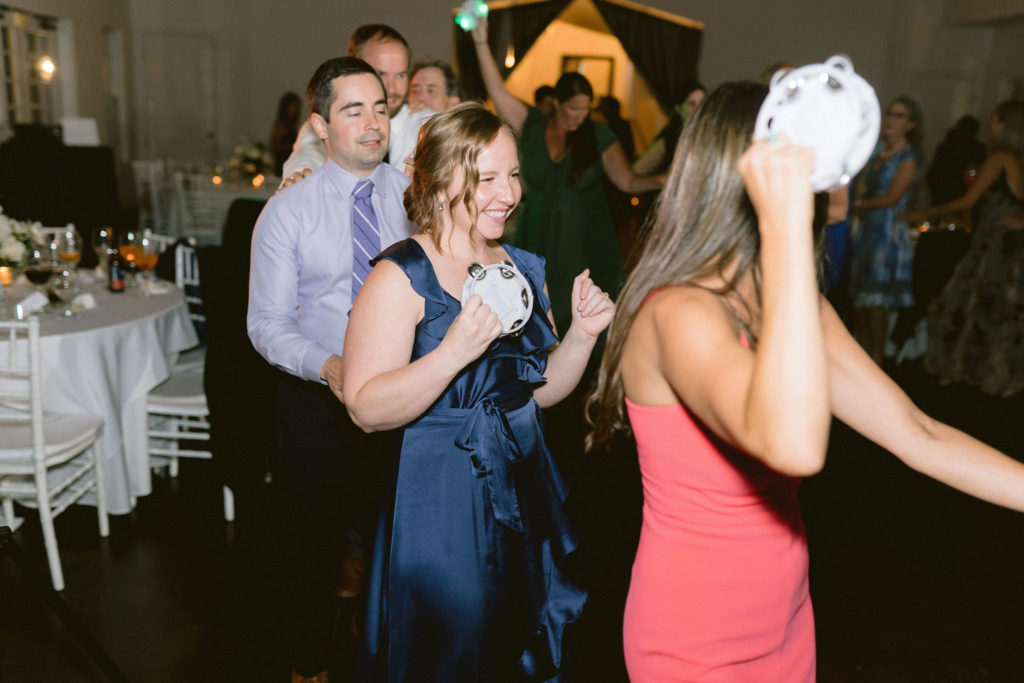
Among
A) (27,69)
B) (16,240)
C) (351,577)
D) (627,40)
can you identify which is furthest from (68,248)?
(627,40)

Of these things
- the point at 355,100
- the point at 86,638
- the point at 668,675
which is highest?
the point at 355,100

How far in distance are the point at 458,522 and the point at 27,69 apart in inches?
372

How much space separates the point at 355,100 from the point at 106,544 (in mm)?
2039

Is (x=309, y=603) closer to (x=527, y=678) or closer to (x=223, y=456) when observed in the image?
(x=527, y=678)

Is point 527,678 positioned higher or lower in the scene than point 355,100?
lower

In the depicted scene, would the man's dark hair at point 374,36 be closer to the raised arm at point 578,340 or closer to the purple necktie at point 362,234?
the purple necktie at point 362,234

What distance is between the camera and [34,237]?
3318 millimetres

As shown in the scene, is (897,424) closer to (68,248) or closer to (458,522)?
(458,522)

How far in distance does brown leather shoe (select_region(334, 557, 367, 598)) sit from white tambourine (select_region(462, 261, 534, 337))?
1593 mm

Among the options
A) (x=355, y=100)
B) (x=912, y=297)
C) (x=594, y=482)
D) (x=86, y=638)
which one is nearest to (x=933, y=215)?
(x=912, y=297)

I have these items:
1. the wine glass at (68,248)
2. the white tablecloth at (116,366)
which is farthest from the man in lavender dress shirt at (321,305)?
the wine glass at (68,248)

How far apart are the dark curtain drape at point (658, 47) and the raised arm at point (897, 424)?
31.0 feet

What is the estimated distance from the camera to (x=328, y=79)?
196 cm

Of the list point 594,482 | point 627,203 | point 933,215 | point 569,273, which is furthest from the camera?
point 627,203
